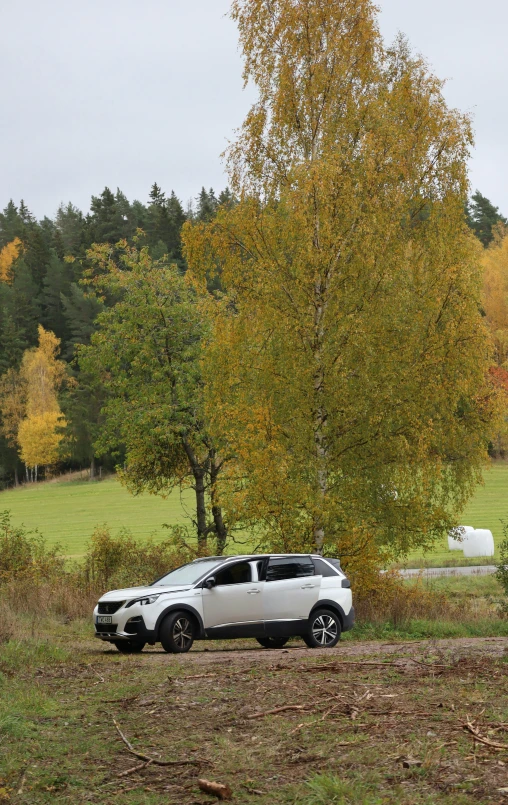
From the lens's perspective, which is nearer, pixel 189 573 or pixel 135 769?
pixel 135 769

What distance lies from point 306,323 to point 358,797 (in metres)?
13.8

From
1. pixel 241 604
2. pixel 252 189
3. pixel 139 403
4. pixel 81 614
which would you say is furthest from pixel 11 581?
pixel 252 189

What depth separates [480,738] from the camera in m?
7.13

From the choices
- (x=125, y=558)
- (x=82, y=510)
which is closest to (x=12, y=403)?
(x=82, y=510)

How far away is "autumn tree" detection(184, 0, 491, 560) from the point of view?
1867 cm

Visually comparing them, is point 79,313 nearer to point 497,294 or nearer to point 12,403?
point 12,403

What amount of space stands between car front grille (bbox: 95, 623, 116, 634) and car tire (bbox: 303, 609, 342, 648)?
11.0 feet

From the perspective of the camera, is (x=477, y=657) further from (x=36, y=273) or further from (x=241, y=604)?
(x=36, y=273)

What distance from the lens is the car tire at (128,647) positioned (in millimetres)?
16344

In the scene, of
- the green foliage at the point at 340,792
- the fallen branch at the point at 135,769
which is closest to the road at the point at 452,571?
the fallen branch at the point at 135,769

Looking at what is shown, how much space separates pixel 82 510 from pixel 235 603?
5546 cm

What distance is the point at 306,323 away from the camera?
1914cm

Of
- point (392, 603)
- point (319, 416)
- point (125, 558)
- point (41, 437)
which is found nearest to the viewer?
point (319, 416)

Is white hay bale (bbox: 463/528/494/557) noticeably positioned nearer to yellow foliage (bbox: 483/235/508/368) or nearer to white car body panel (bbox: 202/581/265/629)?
white car body panel (bbox: 202/581/265/629)
